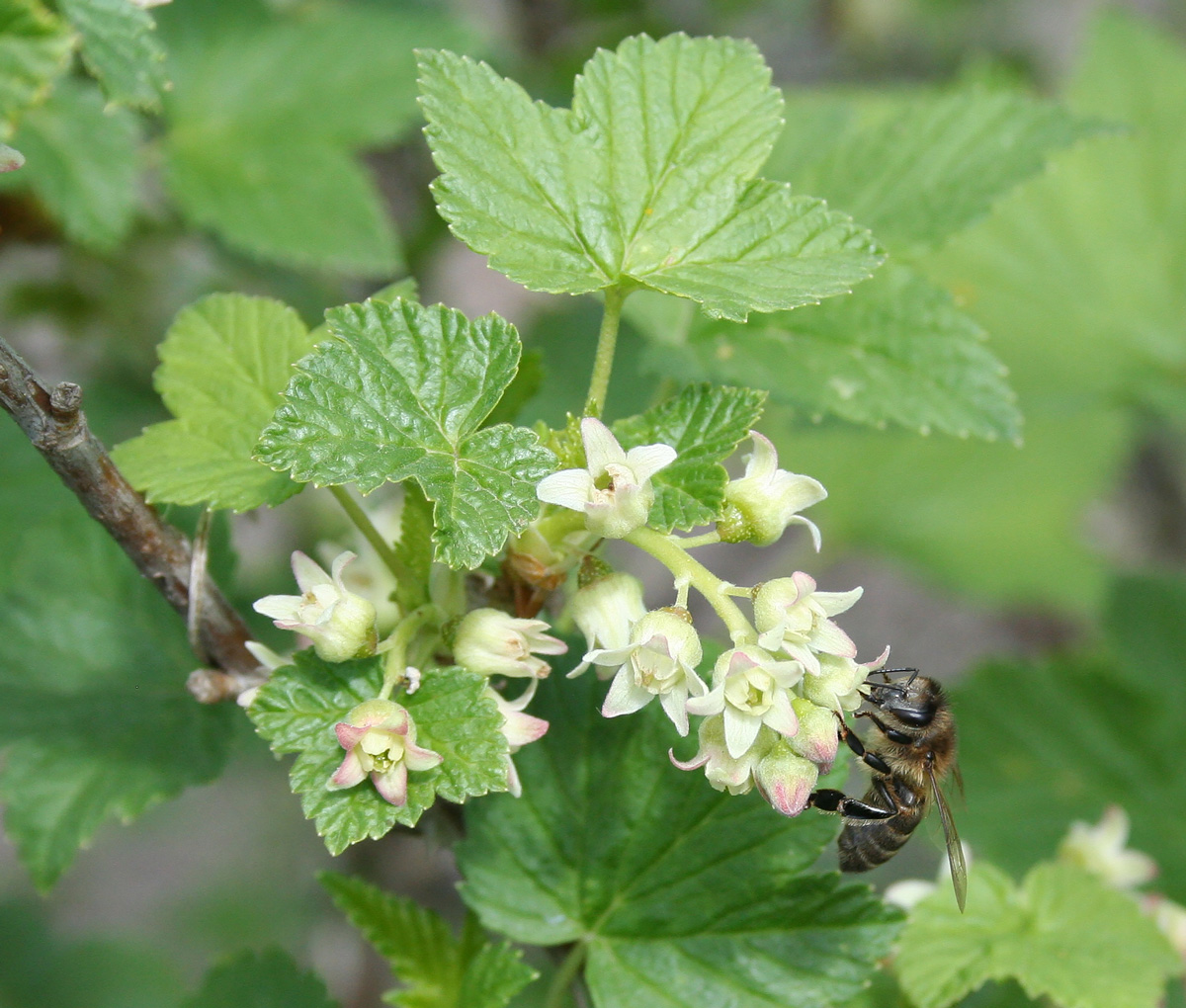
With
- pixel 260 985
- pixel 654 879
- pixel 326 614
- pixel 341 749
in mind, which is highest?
pixel 326 614

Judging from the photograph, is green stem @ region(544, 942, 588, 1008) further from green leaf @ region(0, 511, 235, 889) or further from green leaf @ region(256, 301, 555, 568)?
green leaf @ region(256, 301, 555, 568)

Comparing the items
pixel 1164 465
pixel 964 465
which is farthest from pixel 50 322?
pixel 1164 465

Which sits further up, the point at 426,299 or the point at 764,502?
the point at 764,502

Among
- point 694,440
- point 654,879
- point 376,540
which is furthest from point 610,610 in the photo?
point 654,879

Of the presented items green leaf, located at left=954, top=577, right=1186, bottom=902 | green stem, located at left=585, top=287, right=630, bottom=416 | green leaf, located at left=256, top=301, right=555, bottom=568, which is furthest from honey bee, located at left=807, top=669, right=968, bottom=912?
green leaf, located at left=954, top=577, right=1186, bottom=902

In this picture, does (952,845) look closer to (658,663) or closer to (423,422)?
(658,663)

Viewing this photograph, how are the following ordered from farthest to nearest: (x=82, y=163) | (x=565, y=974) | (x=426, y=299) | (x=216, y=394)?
(x=426, y=299), (x=82, y=163), (x=565, y=974), (x=216, y=394)
